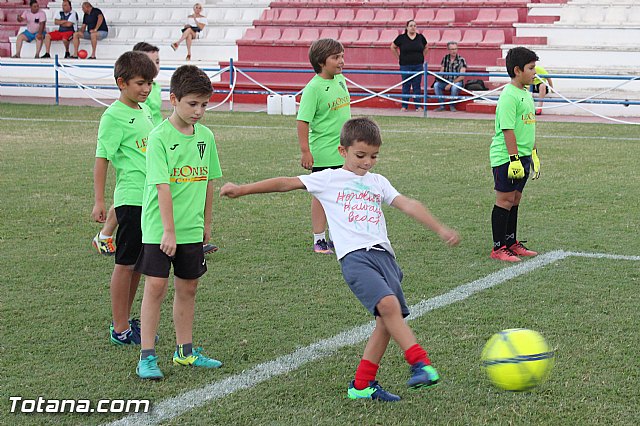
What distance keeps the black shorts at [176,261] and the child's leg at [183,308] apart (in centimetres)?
6

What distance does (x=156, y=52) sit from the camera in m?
8.00

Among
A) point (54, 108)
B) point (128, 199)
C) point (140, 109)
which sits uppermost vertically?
point (140, 109)

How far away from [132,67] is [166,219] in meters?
1.13

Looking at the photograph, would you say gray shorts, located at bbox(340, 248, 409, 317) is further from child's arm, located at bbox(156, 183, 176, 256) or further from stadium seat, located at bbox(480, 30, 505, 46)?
stadium seat, located at bbox(480, 30, 505, 46)

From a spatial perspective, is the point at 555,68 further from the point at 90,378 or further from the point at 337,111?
the point at 90,378

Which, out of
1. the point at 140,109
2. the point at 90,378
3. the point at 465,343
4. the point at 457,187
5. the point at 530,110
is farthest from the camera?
the point at 457,187

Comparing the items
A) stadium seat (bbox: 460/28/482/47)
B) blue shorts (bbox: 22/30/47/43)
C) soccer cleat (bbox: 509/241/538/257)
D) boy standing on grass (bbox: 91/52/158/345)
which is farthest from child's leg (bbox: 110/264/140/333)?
blue shorts (bbox: 22/30/47/43)

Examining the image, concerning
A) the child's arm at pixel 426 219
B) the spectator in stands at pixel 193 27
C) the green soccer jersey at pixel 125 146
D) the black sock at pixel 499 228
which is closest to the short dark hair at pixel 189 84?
the green soccer jersey at pixel 125 146

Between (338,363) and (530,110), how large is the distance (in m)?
3.40

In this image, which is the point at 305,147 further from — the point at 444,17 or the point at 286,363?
the point at 444,17

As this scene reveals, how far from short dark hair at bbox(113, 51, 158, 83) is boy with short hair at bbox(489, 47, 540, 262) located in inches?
122

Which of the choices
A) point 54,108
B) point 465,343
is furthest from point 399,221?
point 54,108

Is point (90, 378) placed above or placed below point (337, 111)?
below

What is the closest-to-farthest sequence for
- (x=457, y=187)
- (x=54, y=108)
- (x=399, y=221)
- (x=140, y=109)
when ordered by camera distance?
1. (x=140, y=109)
2. (x=399, y=221)
3. (x=457, y=187)
4. (x=54, y=108)
